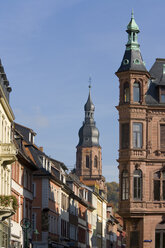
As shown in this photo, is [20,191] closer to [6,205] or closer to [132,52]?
[132,52]

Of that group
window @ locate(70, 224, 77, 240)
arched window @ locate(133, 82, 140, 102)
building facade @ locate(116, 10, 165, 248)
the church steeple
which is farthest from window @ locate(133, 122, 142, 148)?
window @ locate(70, 224, 77, 240)

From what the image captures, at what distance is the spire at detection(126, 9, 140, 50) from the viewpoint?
6644 centimetres

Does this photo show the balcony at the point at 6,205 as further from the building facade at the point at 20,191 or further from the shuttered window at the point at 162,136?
the shuttered window at the point at 162,136

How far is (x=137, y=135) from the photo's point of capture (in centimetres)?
6369

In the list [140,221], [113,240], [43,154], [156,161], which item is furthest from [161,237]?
[113,240]

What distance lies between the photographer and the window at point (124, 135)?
6375 cm

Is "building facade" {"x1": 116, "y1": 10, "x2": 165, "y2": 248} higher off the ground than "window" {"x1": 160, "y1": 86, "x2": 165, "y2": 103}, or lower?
lower

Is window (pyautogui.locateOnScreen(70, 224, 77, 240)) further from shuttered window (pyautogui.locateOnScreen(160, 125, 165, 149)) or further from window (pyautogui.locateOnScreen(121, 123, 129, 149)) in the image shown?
shuttered window (pyautogui.locateOnScreen(160, 125, 165, 149))

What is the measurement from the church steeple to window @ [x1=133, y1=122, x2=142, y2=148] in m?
5.31

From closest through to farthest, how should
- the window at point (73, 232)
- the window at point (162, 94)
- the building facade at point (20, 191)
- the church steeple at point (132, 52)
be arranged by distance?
the building facade at point (20, 191)
the window at point (162, 94)
the church steeple at point (132, 52)
the window at point (73, 232)

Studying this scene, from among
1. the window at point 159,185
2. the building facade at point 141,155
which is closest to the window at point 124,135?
the building facade at point 141,155

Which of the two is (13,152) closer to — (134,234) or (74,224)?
(134,234)

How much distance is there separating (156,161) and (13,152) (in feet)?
56.5

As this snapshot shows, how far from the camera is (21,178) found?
69.0 m
